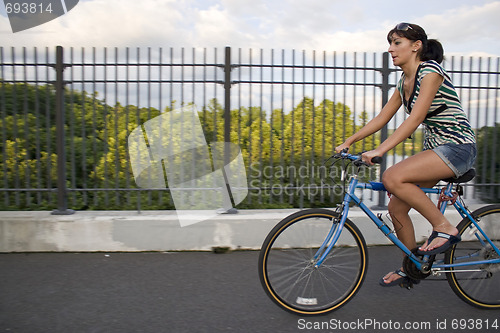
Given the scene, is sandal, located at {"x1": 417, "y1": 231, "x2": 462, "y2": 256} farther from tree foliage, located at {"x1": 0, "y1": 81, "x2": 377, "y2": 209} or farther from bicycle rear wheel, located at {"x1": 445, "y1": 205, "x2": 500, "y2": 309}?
tree foliage, located at {"x1": 0, "y1": 81, "x2": 377, "y2": 209}

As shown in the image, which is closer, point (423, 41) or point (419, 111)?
point (419, 111)

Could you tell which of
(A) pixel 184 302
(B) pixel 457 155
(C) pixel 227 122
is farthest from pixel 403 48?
(A) pixel 184 302

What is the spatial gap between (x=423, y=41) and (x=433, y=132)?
A: 66 cm

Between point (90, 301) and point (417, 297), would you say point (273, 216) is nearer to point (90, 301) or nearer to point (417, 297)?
point (417, 297)

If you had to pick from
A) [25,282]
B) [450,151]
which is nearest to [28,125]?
[25,282]

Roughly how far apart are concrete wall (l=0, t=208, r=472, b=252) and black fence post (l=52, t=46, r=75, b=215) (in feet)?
0.59

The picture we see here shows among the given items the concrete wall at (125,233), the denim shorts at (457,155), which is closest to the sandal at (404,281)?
the denim shorts at (457,155)

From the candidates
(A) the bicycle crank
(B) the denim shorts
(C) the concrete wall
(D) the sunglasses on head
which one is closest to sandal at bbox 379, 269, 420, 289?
(A) the bicycle crank

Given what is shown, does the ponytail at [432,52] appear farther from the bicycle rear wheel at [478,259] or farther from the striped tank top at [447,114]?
the bicycle rear wheel at [478,259]

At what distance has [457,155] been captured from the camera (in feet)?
9.71

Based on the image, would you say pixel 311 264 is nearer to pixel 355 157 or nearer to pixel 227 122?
pixel 355 157

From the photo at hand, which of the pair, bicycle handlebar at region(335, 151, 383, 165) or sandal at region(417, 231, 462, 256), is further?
sandal at region(417, 231, 462, 256)

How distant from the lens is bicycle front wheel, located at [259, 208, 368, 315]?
303cm

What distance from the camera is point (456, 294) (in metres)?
3.32
